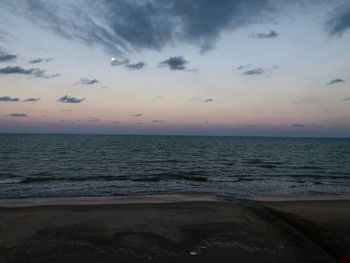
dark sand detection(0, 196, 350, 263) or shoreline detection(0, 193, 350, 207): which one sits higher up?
dark sand detection(0, 196, 350, 263)

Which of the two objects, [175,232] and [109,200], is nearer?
[175,232]

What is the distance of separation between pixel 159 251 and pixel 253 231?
3.59m

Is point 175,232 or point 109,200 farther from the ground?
point 175,232

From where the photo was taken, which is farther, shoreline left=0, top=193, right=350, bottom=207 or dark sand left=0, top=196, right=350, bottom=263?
shoreline left=0, top=193, right=350, bottom=207

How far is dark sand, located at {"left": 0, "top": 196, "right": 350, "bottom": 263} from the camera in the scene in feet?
28.2

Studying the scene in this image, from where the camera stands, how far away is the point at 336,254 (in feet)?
28.1

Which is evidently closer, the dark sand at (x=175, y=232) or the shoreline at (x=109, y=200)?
the dark sand at (x=175, y=232)

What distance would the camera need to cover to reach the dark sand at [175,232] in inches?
339

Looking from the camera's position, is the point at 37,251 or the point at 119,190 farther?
the point at 119,190

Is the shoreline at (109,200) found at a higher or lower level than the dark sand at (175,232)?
lower

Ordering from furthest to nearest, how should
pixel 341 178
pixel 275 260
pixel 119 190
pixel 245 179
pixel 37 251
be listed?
pixel 341 178 → pixel 245 179 → pixel 119 190 → pixel 37 251 → pixel 275 260

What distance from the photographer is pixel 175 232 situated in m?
10.7

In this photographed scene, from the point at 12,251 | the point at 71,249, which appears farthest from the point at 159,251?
the point at 12,251

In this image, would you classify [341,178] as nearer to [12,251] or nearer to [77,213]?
[77,213]
